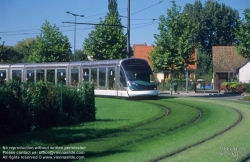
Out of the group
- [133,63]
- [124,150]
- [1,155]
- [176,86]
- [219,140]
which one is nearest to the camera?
[1,155]

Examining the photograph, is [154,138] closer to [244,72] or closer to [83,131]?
[83,131]

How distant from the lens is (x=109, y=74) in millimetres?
32719

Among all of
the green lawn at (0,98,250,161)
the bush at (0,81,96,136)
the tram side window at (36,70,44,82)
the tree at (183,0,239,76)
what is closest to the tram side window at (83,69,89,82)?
the tram side window at (36,70,44,82)

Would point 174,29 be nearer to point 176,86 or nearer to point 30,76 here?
point 176,86

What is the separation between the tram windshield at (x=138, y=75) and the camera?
31016 millimetres

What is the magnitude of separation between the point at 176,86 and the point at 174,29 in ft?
23.9

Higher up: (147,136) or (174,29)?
(174,29)

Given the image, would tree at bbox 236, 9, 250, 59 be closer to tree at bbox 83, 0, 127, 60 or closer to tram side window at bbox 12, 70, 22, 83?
tree at bbox 83, 0, 127, 60

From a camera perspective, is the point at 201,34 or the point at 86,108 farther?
the point at 201,34

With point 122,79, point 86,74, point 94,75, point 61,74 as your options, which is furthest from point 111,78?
point 61,74

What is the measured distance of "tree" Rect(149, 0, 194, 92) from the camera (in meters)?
50.7

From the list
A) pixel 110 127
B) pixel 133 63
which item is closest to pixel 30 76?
pixel 133 63

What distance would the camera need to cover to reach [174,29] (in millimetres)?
51094

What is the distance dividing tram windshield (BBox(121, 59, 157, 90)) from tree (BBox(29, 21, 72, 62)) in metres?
22.2
